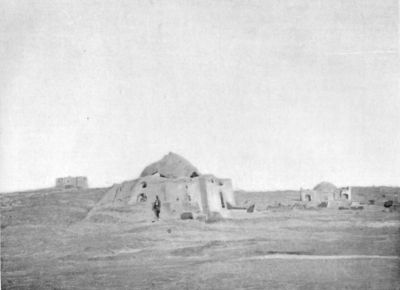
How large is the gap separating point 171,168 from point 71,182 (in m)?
0.98

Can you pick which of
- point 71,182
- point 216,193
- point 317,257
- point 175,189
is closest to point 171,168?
point 175,189

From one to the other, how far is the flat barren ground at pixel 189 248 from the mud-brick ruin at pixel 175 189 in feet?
0.37

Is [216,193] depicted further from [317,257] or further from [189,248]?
[317,257]

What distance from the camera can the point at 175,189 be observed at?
1003 centimetres

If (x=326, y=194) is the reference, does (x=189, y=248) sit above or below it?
below

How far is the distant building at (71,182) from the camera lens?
Answer: 9.97m

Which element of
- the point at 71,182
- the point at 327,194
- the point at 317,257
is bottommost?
the point at 317,257

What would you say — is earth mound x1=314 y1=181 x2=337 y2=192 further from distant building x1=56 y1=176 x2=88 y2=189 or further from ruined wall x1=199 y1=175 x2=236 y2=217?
distant building x1=56 y1=176 x2=88 y2=189

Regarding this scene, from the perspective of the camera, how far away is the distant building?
392 inches

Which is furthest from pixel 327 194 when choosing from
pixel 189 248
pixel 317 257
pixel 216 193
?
pixel 189 248

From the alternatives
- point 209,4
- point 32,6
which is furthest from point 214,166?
point 32,6

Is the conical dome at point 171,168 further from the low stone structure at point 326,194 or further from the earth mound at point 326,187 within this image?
the earth mound at point 326,187

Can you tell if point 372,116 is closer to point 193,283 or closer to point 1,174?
point 193,283

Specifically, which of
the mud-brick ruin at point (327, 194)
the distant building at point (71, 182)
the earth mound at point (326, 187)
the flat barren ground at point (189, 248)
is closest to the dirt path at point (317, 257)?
the flat barren ground at point (189, 248)
